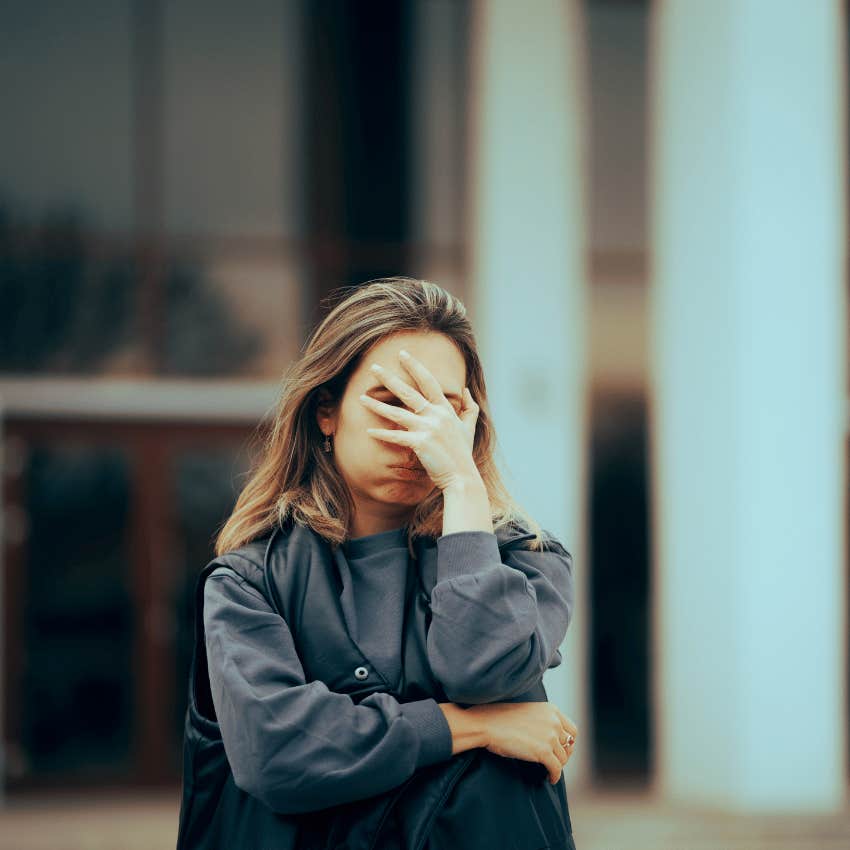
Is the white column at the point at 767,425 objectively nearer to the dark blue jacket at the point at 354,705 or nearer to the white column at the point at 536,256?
the white column at the point at 536,256

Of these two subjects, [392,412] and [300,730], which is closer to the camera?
[300,730]

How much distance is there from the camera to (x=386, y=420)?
193 centimetres

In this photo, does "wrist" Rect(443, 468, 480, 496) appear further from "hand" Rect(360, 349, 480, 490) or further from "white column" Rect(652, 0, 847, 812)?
"white column" Rect(652, 0, 847, 812)

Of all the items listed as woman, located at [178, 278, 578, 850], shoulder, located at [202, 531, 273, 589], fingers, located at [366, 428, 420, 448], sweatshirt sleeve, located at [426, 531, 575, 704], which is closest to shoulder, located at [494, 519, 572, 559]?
woman, located at [178, 278, 578, 850]

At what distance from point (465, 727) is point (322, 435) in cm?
52

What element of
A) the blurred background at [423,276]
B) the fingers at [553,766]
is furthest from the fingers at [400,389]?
the blurred background at [423,276]

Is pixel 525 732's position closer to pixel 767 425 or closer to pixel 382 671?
pixel 382 671

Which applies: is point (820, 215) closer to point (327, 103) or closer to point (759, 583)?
point (759, 583)

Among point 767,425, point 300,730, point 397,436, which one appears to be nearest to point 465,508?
point 397,436

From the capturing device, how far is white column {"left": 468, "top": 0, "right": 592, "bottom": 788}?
29.7ft

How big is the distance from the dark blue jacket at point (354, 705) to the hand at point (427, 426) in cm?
10

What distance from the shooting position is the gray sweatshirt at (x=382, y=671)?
1.77 metres

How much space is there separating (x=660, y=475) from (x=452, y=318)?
7246 millimetres

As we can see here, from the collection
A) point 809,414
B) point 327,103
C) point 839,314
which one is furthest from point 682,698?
point 327,103
